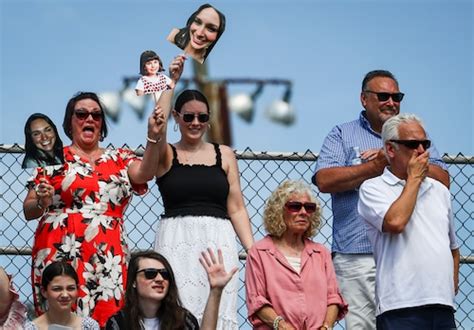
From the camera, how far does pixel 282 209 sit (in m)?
7.18

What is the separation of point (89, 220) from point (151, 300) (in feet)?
2.52

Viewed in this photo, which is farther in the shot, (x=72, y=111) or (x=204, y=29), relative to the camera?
(x=72, y=111)

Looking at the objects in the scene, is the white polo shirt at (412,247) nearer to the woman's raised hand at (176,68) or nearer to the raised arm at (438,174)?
the raised arm at (438,174)

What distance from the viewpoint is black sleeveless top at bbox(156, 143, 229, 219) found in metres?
7.10

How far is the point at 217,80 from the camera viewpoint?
25.1 ft

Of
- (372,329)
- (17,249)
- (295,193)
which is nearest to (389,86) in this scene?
(295,193)

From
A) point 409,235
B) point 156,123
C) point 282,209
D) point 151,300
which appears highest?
point 156,123

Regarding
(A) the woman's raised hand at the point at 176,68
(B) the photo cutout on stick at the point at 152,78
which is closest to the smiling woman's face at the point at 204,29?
(A) the woman's raised hand at the point at 176,68

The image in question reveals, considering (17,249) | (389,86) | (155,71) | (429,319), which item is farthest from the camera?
(17,249)

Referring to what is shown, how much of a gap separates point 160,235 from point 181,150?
54cm

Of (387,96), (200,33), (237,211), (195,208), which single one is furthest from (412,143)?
(200,33)

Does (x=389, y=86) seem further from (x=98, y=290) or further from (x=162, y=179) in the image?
(x=98, y=290)

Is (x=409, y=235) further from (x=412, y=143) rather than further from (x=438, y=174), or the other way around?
(x=438, y=174)

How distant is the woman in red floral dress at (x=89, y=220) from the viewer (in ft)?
23.1
